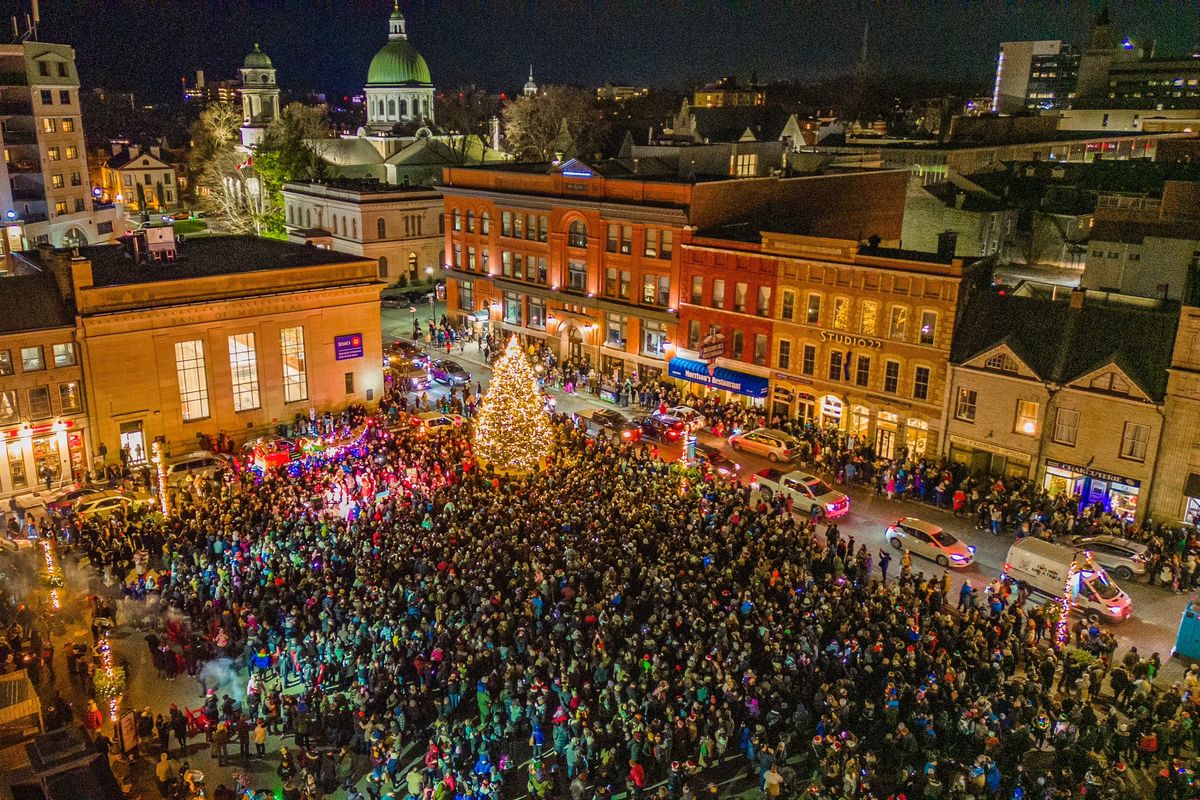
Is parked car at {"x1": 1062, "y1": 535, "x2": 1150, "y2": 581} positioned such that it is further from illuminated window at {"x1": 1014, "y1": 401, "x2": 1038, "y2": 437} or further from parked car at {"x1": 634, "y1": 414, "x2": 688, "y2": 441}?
parked car at {"x1": 634, "y1": 414, "x2": 688, "y2": 441}

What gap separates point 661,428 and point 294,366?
1733 cm

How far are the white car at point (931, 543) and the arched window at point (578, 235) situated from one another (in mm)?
27005

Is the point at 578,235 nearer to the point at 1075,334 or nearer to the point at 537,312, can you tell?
the point at 537,312

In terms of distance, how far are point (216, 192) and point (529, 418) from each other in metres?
72.9

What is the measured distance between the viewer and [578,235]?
51438mm

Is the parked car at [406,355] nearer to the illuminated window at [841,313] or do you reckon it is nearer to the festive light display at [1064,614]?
the illuminated window at [841,313]

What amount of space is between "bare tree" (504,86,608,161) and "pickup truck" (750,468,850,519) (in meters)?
65.3

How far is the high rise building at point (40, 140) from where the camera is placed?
238 feet

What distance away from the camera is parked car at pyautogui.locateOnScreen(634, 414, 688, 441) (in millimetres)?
39375

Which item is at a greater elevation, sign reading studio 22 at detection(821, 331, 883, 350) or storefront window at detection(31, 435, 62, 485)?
sign reading studio 22 at detection(821, 331, 883, 350)

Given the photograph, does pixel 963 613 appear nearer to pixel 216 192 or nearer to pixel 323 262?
pixel 323 262

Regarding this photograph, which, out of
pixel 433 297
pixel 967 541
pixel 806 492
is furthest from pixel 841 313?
pixel 433 297

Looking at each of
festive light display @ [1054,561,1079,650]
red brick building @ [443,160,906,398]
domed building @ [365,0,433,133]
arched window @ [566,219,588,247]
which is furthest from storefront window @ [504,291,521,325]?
domed building @ [365,0,433,133]

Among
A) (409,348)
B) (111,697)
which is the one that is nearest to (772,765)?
(111,697)
